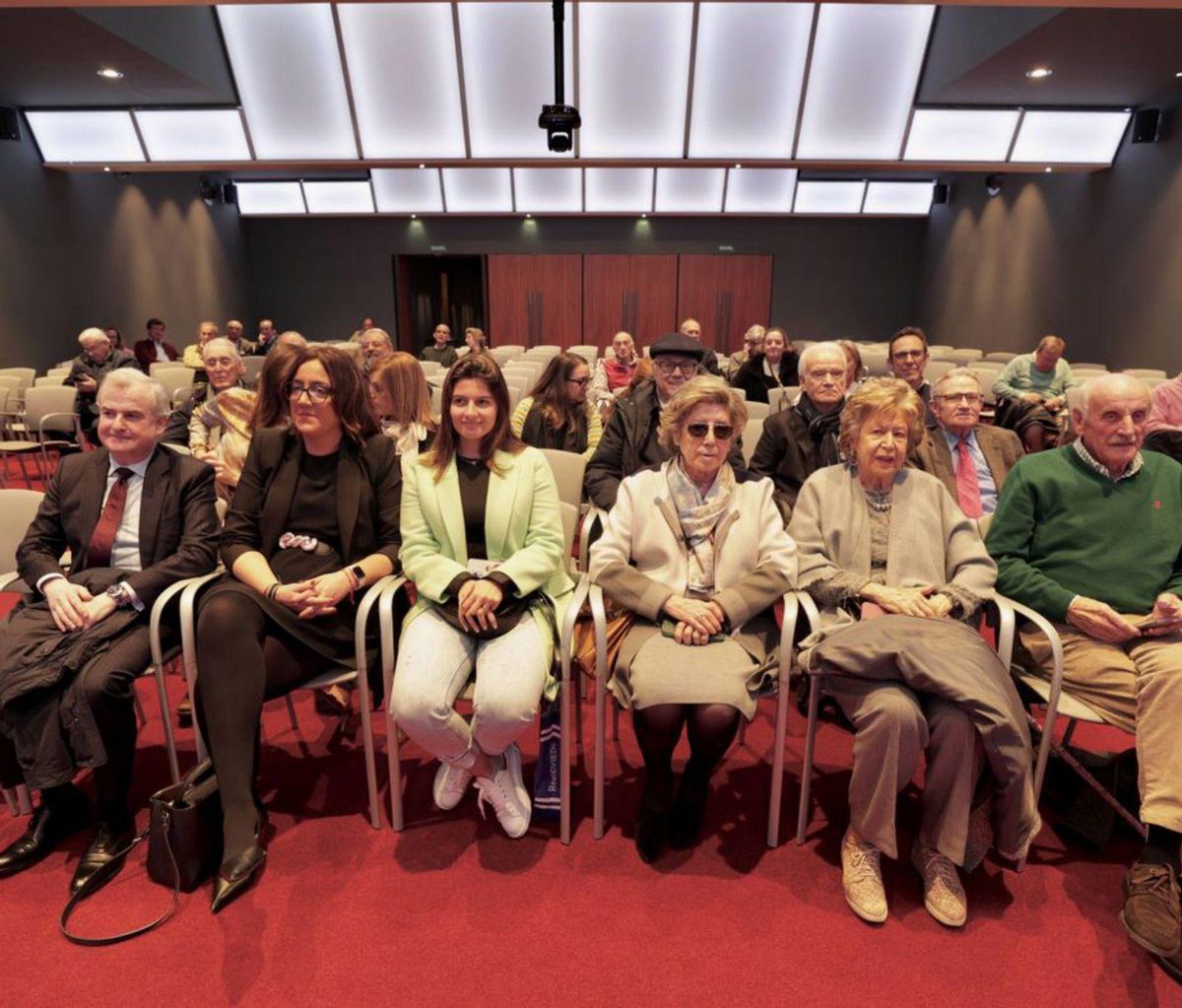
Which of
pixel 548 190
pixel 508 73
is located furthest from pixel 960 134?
pixel 548 190

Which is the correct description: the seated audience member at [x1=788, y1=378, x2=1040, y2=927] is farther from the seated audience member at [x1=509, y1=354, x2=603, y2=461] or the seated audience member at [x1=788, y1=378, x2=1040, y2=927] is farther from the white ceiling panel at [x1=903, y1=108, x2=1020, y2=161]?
the white ceiling panel at [x1=903, y1=108, x2=1020, y2=161]

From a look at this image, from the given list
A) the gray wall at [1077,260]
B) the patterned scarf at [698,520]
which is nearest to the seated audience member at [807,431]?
the patterned scarf at [698,520]

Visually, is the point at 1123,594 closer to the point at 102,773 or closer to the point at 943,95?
the point at 102,773

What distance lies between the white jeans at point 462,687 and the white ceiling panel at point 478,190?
12.4 metres

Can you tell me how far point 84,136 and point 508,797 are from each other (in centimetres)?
1131

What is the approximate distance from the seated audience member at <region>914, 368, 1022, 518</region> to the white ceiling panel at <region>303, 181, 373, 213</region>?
13.4 m

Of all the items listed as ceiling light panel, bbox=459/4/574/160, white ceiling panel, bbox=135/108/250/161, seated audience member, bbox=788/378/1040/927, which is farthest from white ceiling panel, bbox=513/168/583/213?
seated audience member, bbox=788/378/1040/927

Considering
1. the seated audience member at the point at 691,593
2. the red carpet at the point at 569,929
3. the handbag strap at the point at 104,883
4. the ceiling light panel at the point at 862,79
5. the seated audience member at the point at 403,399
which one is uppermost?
the ceiling light panel at the point at 862,79

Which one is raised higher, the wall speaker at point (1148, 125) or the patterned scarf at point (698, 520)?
the wall speaker at point (1148, 125)

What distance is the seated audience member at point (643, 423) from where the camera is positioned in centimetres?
316

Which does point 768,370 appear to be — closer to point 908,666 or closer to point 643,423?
point 643,423

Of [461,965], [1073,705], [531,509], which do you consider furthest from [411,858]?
[1073,705]

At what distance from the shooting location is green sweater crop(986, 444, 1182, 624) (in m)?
2.24

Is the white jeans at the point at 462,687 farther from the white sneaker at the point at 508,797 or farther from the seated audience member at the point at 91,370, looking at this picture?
the seated audience member at the point at 91,370
